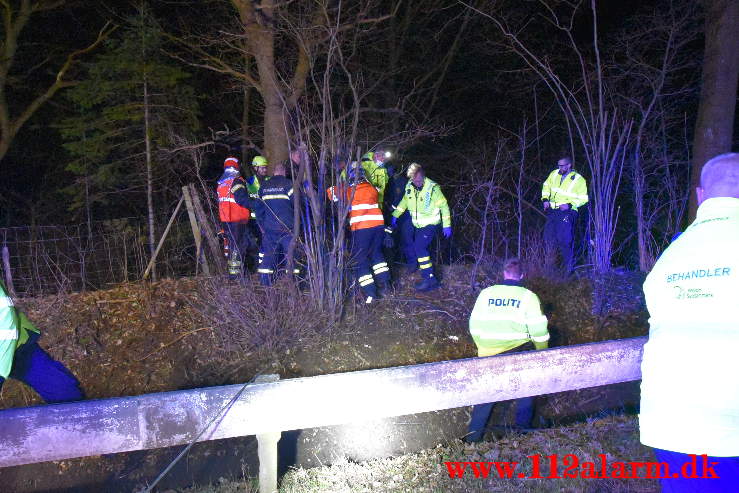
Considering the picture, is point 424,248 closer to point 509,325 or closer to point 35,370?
point 509,325

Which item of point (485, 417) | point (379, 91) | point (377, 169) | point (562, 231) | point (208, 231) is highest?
point (379, 91)

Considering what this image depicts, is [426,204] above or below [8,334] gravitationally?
above

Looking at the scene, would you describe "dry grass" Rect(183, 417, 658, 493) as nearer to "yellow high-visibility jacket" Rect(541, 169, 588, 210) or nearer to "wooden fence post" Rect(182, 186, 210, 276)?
"yellow high-visibility jacket" Rect(541, 169, 588, 210)

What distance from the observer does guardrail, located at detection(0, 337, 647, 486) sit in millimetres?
3297

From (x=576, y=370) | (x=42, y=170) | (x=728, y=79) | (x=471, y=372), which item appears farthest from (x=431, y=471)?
(x=42, y=170)

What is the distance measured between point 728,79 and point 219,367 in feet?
26.9

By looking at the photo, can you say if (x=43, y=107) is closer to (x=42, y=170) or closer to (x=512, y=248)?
(x=42, y=170)

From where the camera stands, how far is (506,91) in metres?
14.6

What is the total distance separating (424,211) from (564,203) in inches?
89.9

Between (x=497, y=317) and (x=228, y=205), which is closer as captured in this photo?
(x=497, y=317)

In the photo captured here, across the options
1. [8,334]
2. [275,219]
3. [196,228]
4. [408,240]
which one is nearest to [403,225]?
[408,240]

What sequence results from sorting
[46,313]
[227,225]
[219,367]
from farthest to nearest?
[227,225], [46,313], [219,367]

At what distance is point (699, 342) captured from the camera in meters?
1.83

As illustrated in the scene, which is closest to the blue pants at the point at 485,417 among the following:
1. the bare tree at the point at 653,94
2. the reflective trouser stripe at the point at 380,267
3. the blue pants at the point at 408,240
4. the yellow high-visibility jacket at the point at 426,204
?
the reflective trouser stripe at the point at 380,267
